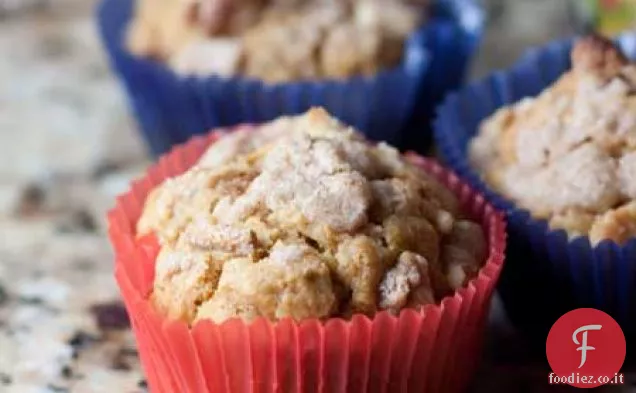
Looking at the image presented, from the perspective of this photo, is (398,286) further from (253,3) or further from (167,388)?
(253,3)

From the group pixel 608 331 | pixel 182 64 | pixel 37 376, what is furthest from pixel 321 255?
pixel 182 64

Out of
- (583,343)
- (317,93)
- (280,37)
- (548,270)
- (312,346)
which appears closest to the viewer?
(312,346)

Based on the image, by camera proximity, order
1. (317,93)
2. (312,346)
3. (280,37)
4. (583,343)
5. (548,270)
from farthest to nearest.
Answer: (280,37) → (317,93) → (548,270) → (583,343) → (312,346)

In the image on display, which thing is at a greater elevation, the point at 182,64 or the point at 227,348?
the point at 182,64

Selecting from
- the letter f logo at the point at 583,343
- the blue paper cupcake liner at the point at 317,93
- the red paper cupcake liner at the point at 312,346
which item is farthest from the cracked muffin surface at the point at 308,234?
the blue paper cupcake liner at the point at 317,93

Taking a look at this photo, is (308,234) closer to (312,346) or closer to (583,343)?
(312,346)

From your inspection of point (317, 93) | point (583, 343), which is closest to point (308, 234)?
point (583, 343)

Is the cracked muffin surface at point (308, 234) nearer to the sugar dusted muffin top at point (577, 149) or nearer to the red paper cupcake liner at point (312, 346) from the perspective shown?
the red paper cupcake liner at point (312, 346)
